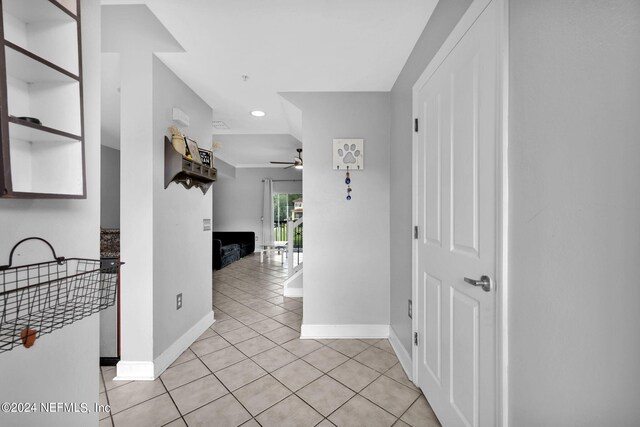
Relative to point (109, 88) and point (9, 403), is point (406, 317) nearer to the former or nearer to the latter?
point (9, 403)

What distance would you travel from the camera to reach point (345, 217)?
98.4 inches

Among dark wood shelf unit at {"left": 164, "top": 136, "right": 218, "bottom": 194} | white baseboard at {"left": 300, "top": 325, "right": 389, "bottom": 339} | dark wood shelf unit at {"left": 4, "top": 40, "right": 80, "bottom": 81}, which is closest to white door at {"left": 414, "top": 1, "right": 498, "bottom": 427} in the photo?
white baseboard at {"left": 300, "top": 325, "right": 389, "bottom": 339}

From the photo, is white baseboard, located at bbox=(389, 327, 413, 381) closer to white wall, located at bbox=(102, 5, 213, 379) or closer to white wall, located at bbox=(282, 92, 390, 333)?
white wall, located at bbox=(282, 92, 390, 333)

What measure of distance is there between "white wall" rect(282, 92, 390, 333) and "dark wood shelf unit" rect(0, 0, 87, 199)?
1766 mm

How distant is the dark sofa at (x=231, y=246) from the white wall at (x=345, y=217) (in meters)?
3.69

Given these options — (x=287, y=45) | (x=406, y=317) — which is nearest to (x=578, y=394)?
(x=406, y=317)

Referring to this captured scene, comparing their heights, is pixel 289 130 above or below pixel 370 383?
above

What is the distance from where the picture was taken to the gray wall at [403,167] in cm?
157

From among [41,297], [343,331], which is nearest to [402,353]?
[343,331]

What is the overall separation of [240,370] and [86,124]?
1.87 m

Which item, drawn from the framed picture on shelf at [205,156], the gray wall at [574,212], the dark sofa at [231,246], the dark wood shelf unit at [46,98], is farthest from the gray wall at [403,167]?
the dark sofa at [231,246]

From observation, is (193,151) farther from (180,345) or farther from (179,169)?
(180,345)

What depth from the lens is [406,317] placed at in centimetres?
200

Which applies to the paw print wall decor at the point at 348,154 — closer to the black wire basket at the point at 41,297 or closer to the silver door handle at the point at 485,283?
the silver door handle at the point at 485,283
